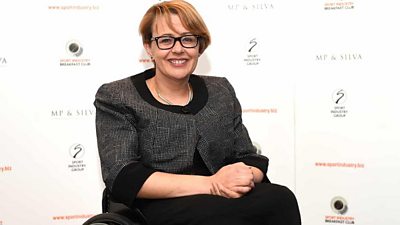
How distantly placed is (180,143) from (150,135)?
112 millimetres

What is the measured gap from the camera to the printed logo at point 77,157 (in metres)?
2.31

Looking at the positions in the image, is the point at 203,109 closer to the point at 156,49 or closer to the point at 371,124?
the point at 156,49

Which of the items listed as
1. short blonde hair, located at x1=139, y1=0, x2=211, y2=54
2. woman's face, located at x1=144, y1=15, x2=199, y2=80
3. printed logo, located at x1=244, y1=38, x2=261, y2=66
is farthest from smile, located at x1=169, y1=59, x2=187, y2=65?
printed logo, located at x1=244, y1=38, x2=261, y2=66

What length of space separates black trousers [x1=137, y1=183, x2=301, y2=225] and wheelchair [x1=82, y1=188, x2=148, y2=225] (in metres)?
0.03

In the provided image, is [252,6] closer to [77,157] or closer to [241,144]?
[241,144]

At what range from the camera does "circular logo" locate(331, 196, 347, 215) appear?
2.45 metres

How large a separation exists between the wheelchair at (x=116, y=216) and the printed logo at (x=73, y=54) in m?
0.79

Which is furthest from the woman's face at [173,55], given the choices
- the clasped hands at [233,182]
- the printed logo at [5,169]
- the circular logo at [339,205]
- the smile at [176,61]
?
the circular logo at [339,205]

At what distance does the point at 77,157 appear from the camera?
232cm

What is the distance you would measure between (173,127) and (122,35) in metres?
0.76

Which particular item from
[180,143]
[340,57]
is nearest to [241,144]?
[180,143]

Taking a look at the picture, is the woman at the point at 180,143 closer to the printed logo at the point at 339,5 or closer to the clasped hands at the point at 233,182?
the clasped hands at the point at 233,182

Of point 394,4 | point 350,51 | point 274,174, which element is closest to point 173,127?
point 274,174

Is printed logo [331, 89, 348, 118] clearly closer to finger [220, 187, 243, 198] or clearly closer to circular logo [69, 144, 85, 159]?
finger [220, 187, 243, 198]
